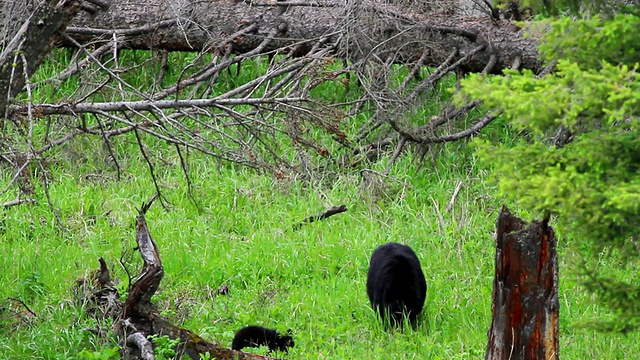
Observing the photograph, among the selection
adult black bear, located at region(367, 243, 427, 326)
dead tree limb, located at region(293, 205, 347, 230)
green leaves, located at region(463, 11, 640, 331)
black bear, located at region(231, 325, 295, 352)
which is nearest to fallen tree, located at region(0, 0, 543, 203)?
dead tree limb, located at region(293, 205, 347, 230)

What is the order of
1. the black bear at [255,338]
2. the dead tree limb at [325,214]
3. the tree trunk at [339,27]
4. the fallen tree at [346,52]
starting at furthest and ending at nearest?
the tree trunk at [339,27] < the fallen tree at [346,52] < the dead tree limb at [325,214] < the black bear at [255,338]

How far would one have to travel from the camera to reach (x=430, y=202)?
1015 cm

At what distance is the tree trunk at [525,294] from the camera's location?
596 centimetres

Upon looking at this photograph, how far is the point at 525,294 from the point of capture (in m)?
6.00

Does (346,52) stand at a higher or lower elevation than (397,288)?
higher

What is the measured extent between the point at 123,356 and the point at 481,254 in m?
3.81

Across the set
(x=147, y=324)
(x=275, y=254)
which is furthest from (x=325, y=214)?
(x=147, y=324)

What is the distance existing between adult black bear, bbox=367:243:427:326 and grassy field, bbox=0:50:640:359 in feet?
0.44

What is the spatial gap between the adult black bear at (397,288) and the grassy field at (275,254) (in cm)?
14

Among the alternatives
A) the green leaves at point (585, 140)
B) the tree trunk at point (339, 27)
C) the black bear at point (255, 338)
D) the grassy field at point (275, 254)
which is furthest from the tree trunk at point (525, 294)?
the tree trunk at point (339, 27)

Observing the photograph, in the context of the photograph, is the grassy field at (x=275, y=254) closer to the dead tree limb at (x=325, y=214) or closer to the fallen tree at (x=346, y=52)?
the dead tree limb at (x=325, y=214)

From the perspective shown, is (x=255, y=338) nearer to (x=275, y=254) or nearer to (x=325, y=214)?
(x=275, y=254)

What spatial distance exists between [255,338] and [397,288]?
123cm

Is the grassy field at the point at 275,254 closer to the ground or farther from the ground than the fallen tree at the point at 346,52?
closer to the ground
